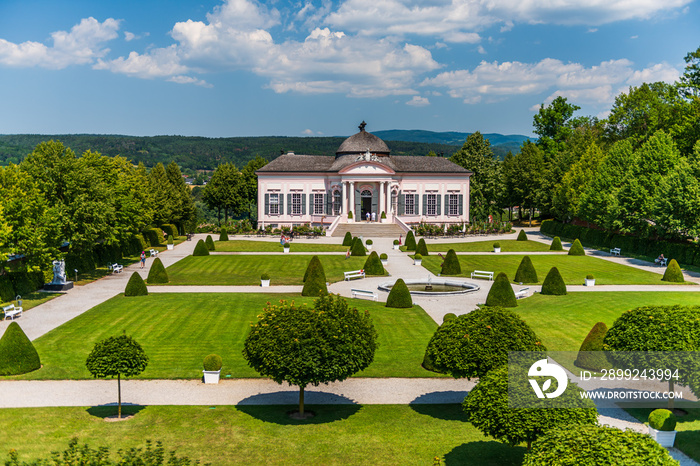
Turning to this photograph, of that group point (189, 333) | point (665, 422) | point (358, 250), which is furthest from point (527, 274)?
point (665, 422)

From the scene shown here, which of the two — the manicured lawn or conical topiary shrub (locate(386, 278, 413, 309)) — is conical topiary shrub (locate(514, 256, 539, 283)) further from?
the manicured lawn

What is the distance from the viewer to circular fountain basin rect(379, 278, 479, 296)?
34625mm

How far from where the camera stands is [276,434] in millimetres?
15469

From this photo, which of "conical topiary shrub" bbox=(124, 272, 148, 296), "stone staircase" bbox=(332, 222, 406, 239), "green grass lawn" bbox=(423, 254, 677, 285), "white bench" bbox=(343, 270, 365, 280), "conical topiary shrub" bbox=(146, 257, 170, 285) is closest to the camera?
"conical topiary shrub" bbox=(124, 272, 148, 296)

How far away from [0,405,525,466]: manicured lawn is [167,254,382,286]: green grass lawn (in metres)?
21.4

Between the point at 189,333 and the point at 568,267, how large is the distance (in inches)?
1161

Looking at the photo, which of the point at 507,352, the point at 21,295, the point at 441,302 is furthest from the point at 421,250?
the point at 507,352

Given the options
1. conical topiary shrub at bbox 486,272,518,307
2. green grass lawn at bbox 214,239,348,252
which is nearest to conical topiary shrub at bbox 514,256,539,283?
conical topiary shrub at bbox 486,272,518,307

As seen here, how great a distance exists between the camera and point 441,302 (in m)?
32.1

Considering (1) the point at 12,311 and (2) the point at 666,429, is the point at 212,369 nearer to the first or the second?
(2) the point at 666,429

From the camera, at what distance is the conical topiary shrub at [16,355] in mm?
20469

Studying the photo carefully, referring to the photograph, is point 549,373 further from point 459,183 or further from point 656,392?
point 459,183

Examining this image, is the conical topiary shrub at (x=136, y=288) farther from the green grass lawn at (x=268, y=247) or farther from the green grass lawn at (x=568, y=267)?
the green grass lawn at (x=268, y=247)

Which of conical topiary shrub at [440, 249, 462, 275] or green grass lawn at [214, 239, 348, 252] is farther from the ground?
conical topiary shrub at [440, 249, 462, 275]
